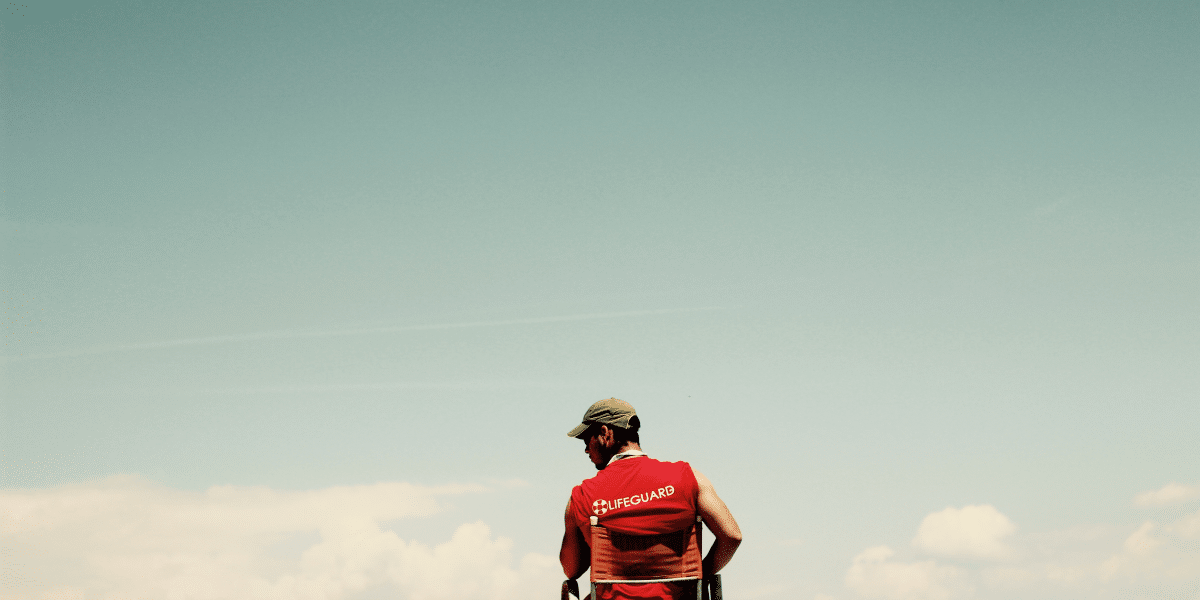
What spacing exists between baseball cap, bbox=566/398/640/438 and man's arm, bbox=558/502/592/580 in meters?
0.62

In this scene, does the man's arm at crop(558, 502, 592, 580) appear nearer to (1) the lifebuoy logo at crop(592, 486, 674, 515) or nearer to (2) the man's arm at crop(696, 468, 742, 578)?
(1) the lifebuoy logo at crop(592, 486, 674, 515)

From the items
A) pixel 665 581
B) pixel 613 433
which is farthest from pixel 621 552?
pixel 613 433

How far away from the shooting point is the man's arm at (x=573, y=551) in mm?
6727

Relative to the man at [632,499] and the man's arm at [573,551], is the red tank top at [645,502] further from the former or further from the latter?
the man's arm at [573,551]

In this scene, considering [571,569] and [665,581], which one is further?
[571,569]

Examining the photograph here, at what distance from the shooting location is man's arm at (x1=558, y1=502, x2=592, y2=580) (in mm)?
6727

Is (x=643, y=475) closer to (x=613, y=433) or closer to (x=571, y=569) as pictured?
(x=613, y=433)

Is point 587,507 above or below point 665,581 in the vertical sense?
above

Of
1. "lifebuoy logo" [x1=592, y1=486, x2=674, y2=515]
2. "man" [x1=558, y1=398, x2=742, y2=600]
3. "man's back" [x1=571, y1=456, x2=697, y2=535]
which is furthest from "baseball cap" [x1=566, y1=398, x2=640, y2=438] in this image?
"lifebuoy logo" [x1=592, y1=486, x2=674, y2=515]

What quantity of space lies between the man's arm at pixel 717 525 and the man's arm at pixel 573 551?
0.86 meters

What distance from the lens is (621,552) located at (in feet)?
21.1

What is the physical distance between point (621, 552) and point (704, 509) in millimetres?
618

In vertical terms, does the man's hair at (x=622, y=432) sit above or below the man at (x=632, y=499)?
above

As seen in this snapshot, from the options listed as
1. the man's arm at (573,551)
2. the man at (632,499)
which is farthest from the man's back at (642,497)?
the man's arm at (573,551)
